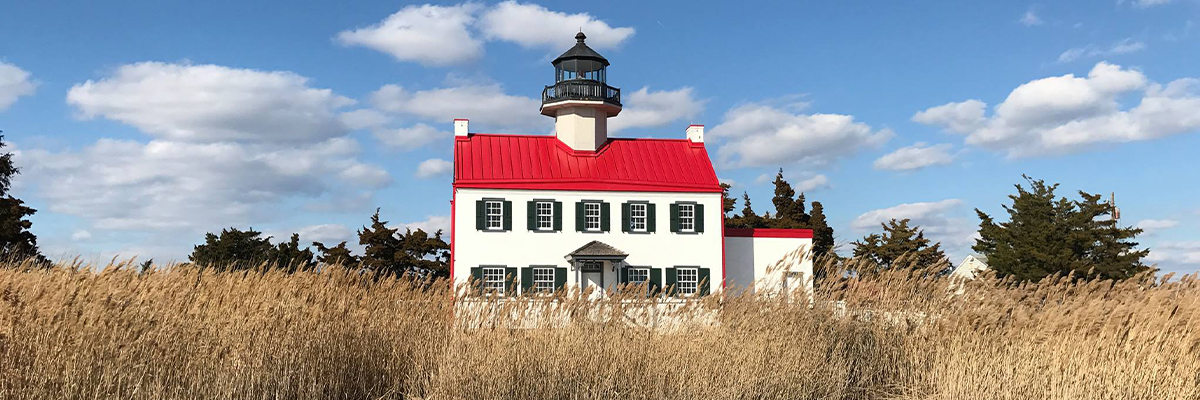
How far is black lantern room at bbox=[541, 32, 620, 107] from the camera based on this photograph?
27625 millimetres

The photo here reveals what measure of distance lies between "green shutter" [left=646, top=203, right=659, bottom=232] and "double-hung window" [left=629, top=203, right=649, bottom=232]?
0.07m

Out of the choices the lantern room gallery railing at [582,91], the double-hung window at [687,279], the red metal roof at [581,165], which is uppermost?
the lantern room gallery railing at [582,91]

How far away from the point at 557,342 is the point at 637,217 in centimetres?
1703

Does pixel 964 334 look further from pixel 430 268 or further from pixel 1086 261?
pixel 430 268

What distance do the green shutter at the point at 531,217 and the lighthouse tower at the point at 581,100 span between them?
3490 mm

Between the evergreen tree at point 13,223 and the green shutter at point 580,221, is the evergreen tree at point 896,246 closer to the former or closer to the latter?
the green shutter at point 580,221

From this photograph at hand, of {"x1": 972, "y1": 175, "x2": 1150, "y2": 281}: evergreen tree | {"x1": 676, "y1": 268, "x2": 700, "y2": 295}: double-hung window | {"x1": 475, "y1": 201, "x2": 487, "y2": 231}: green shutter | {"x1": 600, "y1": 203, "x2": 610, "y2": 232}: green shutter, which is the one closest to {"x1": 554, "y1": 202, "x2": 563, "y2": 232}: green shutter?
{"x1": 600, "y1": 203, "x2": 610, "y2": 232}: green shutter

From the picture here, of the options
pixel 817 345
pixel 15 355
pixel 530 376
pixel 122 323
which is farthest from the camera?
pixel 817 345

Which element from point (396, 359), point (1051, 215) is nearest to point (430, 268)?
point (1051, 215)

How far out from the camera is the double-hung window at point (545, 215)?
24047 mm

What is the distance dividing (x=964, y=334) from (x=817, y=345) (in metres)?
1.54

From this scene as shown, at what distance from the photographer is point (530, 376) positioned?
715cm

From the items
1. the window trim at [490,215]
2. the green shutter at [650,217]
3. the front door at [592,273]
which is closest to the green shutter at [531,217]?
the window trim at [490,215]

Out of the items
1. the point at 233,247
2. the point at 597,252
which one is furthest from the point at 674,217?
the point at 233,247
